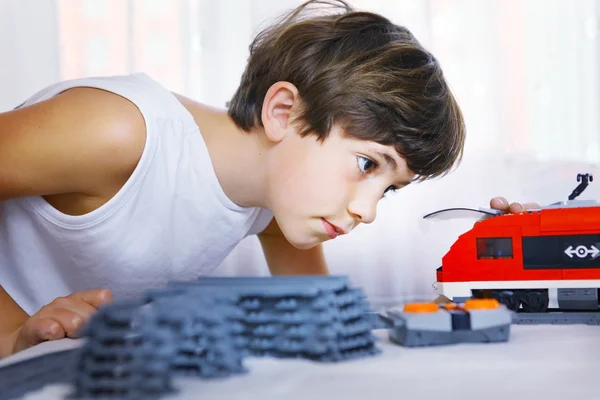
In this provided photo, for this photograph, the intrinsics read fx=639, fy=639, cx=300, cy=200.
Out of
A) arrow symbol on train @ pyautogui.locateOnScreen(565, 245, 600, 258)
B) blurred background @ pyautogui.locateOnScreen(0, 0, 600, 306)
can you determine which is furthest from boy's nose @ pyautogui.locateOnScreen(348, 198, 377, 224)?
blurred background @ pyautogui.locateOnScreen(0, 0, 600, 306)

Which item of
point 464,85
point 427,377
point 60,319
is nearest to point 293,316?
point 427,377

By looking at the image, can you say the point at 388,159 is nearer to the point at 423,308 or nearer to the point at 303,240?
the point at 303,240

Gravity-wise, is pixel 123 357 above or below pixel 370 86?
below

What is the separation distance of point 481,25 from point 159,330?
123cm

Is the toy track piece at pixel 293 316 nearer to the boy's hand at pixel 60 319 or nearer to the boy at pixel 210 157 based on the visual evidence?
the boy's hand at pixel 60 319

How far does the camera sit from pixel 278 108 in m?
0.86

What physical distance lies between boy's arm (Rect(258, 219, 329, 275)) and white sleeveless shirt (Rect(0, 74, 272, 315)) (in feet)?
0.64

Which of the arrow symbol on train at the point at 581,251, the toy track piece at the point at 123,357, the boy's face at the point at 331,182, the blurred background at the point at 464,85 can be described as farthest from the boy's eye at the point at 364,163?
the blurred background at the point at 464,85

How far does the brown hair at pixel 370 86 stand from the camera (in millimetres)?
791

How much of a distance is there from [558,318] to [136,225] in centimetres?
55

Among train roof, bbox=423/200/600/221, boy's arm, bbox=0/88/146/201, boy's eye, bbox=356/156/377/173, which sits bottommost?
train roof, bbox=423/200/600/221

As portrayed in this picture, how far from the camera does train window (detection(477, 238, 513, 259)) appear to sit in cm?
71

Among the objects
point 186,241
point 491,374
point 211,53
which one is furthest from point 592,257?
point 211,53

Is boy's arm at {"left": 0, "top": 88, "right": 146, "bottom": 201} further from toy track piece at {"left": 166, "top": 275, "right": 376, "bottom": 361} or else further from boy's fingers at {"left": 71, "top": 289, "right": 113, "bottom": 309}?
toy track piece at {"left": 166, "top": 275, "right": 376, "bottom": 361}
